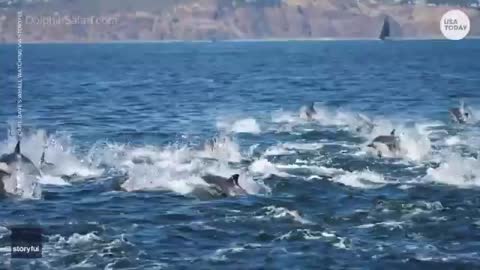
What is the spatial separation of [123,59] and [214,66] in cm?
377

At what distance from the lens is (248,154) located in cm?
2941

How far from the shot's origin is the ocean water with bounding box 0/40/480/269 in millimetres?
22859

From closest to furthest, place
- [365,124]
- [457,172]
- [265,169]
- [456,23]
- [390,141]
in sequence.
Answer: [457,172], [265,169], [456,23], [390,141], [365,124]

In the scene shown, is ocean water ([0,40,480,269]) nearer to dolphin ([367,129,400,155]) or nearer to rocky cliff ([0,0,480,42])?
dolphin ([367,129,400,155])

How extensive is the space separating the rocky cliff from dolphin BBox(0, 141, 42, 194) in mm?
5383

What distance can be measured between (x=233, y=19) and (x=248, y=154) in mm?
6286

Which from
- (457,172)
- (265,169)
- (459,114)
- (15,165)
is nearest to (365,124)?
(459,114)

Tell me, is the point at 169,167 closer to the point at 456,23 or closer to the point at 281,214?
the point at 281,214

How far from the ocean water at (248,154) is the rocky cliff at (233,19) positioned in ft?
2.09

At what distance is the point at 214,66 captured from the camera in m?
32.7

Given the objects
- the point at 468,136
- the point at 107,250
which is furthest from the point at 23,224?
the point at 468,136

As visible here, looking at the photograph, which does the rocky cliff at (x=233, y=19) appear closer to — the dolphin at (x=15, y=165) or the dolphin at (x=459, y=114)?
the dolphin at (x=459, y=114)

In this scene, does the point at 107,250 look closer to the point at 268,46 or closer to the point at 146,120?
the point at 146,120

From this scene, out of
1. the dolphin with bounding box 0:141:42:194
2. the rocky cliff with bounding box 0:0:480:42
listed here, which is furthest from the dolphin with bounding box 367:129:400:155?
the dolphin with bounding box 0:141:42:194
